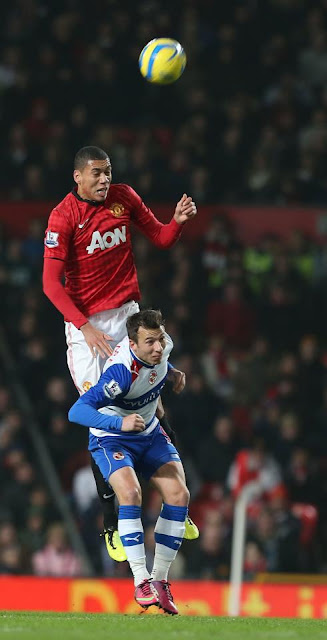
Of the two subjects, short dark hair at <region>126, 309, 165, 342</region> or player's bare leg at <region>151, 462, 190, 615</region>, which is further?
player's bare leg at <region>151, 462, 190, 615</region>

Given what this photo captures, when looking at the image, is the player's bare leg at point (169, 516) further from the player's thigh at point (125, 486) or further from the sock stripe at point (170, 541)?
the player's thigh at point (125, 486)

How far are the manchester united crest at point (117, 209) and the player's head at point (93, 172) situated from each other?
0.52 feet

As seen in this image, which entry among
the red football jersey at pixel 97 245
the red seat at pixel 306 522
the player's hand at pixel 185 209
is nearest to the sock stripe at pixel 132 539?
the red football jersey at pixel 97 245

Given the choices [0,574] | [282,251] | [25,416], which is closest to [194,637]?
[0,574]

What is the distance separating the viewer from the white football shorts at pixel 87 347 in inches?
381

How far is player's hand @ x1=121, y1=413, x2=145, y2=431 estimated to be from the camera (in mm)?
8922

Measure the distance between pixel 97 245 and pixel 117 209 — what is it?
33 centimetres

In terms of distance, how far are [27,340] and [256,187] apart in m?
3.78

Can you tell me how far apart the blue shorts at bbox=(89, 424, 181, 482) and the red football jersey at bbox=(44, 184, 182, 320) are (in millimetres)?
929

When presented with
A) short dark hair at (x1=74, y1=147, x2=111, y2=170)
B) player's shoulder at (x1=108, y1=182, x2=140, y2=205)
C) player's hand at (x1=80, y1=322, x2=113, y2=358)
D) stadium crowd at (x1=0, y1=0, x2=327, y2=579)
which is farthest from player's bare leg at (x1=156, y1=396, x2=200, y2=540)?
stadium crowd at (x1=0, y1=0, x2=327, y2=579)

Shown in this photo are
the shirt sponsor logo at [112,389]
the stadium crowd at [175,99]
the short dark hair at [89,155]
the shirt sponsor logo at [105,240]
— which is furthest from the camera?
the stadium crowd at [175,99]

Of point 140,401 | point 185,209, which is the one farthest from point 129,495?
point 185,209

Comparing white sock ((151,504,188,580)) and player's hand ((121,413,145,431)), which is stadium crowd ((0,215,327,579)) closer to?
white sock ((151,504,188,580))

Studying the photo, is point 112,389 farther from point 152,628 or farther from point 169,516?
point 152,628
